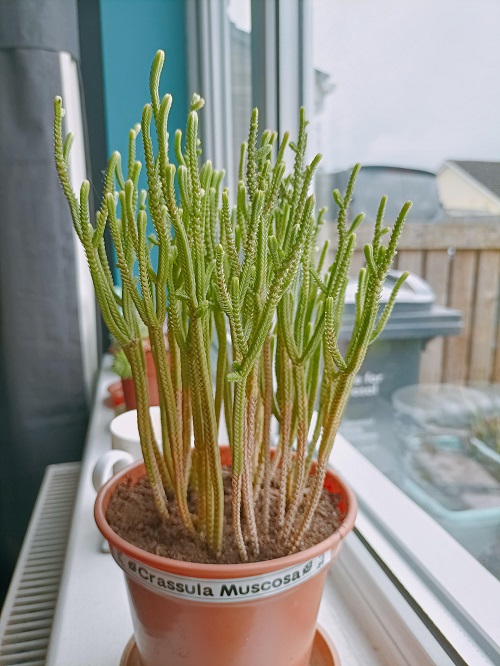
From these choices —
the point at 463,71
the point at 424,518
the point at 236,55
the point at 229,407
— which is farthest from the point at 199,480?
the point at 236,55

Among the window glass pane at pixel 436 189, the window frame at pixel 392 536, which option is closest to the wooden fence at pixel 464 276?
the window glass pane at pixel 436 189

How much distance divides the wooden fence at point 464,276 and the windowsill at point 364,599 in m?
0.26

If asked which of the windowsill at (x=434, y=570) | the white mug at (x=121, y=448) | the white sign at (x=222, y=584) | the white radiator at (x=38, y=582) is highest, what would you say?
the white sign at (x=222, y=584)

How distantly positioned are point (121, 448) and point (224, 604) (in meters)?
0.39

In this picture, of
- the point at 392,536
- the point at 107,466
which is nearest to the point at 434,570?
the point at 392,536

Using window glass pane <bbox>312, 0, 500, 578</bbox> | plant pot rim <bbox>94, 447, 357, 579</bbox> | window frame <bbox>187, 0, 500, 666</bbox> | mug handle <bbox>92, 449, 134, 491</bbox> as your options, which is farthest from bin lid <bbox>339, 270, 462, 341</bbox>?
plant pot rim <bbox>94, 447, 357, 579</bbox>

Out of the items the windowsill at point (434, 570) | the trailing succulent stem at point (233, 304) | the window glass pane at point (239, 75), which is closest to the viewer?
the trailing succulent stem at point (233, 304)

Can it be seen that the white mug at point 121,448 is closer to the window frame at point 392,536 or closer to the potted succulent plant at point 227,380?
the potted succulent plant at point 227,380

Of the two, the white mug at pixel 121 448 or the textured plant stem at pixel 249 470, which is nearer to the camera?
the textured plant stem at pixel 249 470

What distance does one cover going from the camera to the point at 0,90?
3.35ft

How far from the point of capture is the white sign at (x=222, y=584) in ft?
1.04

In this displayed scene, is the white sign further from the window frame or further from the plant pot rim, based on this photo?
the window frame

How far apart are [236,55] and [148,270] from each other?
3.85 ft

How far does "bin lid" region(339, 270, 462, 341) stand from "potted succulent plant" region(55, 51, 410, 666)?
0.44 metres
